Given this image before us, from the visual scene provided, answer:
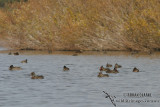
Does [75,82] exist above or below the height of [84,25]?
below

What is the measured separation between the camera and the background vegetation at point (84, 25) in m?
34.7

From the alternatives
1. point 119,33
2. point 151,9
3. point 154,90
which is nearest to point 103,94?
point 154,90

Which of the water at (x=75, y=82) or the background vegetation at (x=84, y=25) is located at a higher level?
the background vegetation at (x=84, y=25)

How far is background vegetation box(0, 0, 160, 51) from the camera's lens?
3472 cm

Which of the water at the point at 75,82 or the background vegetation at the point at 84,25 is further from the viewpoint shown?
the background vegetation at the point at 84,25

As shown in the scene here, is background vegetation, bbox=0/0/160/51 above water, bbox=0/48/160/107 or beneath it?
above

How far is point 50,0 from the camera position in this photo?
129ft

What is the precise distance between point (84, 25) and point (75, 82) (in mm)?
15829

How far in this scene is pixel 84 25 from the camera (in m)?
36.9

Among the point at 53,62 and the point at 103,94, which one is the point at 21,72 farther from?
the point at 103,94

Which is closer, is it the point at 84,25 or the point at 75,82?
the point at 75,82

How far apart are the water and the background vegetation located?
2.37 m

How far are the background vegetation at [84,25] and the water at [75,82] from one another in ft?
7.78

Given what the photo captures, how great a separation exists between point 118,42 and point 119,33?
932mm
